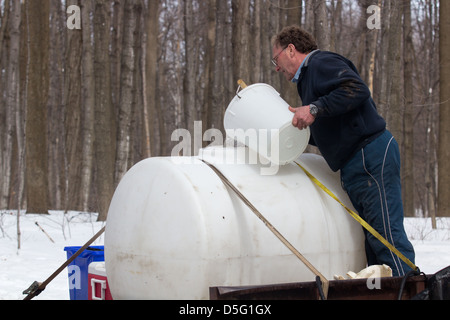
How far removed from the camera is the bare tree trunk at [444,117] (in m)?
12.8

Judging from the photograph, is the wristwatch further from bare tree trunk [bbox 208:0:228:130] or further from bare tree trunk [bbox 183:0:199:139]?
bare tree trunk [bbox 183:0:199:139]

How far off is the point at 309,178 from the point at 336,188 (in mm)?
219

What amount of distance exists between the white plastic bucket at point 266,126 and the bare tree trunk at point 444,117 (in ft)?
34.2

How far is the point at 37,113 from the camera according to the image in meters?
12.0

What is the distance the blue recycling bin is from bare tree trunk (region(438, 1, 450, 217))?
1044 cm

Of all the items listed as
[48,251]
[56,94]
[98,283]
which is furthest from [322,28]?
[56,94]

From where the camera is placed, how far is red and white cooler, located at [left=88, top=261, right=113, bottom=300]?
3.56 metres

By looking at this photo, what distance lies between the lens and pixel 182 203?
2.96 m

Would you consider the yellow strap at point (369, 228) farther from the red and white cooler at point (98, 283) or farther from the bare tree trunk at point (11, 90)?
the bare tree trunk at point (11, 90)

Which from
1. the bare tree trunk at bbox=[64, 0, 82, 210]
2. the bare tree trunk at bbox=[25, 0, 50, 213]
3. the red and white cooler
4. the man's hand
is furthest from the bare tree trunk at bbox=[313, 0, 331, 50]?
the bare tree trunk at bbox=[64, 0, 82, 210]

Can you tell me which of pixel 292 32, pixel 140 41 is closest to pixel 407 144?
pixel 140 41

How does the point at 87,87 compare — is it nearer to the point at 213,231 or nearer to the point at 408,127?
the point at 408,127
